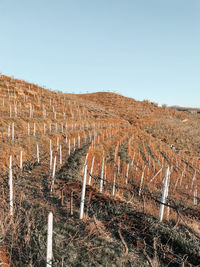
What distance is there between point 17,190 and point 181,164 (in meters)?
21.7

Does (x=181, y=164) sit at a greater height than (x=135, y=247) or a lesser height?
lesser

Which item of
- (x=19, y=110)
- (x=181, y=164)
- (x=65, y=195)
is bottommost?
(x=181, y=164)

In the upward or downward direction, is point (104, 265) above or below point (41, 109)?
below

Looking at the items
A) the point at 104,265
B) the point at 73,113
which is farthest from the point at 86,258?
the point at 73,113

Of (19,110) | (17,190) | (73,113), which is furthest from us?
(73,113)

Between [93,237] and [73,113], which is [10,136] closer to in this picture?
[93,237]

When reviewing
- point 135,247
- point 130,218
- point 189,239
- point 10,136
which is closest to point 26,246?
point 135,247

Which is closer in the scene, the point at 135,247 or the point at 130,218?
the point at 135,247

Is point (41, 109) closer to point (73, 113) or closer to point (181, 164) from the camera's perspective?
point (73, 113)

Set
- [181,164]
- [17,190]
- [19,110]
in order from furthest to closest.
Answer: [19,110] → [181,164] → [17,190]

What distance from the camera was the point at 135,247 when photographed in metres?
4.93

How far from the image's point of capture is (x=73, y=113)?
36.7 meters

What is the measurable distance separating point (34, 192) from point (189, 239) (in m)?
5.74

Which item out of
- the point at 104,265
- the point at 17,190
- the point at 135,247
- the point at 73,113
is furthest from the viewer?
the point at 73,113
